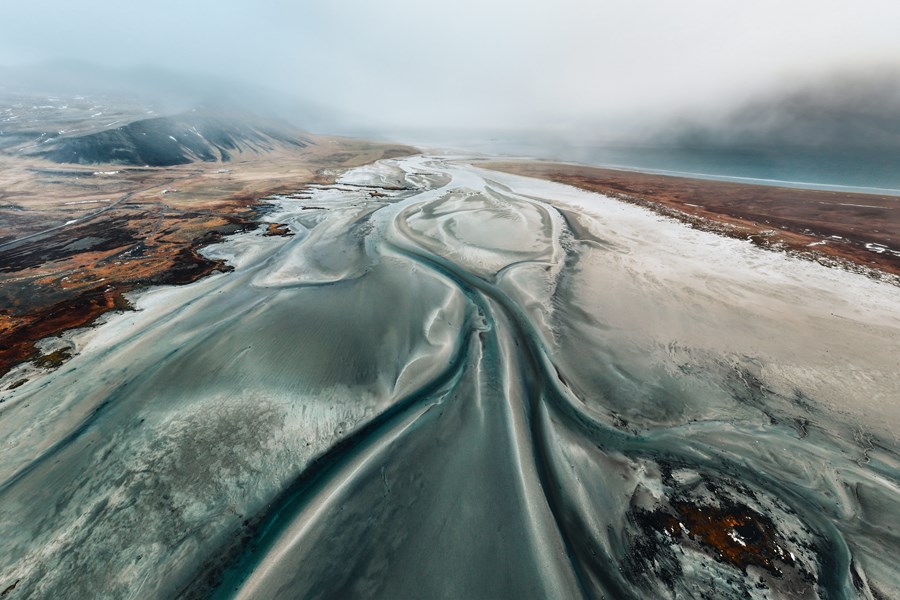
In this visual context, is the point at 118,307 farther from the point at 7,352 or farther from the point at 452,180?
the point at 452,180

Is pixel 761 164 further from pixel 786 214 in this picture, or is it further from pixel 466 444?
pixel 466 444

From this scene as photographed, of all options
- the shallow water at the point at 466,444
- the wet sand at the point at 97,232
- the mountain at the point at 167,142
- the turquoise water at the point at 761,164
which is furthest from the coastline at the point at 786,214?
the mountain at the point at 167,142

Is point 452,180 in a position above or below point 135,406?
above

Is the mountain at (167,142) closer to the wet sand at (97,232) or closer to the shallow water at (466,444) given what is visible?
the wet sand at (97,232)

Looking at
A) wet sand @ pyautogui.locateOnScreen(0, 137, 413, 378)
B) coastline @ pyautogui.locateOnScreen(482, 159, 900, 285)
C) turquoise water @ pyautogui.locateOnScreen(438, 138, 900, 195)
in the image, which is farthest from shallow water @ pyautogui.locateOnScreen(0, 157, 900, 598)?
turquoise water @ pyautogui.locateOnScreen(438, 138, 900, 195)

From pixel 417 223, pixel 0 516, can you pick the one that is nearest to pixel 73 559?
pixel 0 516

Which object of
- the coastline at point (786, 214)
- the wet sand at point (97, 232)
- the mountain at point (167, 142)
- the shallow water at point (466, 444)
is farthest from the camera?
the mountain at point (167, 142)

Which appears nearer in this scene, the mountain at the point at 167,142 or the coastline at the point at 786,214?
the coastline at the point at 786,214
